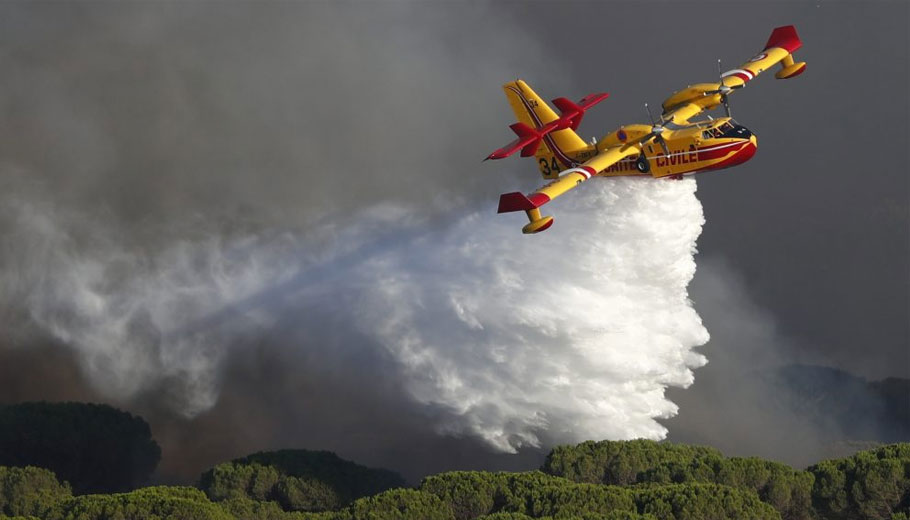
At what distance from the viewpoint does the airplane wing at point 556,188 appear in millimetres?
52375

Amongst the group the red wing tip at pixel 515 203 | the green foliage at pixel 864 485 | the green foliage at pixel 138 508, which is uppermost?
the red wing tip at pixel 515 203

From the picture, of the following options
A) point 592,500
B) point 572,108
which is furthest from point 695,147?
point 592,500

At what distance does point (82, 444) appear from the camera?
73.6m

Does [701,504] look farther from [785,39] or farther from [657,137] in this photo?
[785,39]

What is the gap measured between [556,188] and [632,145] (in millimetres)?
3367

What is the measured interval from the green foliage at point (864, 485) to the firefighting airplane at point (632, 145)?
11669 mm

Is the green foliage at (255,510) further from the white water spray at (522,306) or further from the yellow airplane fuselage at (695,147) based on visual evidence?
the yellow airplane fuselage at (695,147)

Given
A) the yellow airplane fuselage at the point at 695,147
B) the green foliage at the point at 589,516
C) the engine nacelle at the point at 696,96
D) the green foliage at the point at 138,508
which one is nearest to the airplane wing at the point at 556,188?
the yellow airplane fuselage at the point at 695,147

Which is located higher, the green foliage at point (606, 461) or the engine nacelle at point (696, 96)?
the engine nacelle at point (696, 96)

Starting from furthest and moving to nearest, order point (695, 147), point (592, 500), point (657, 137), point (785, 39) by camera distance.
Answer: point (785, 39) < point (592, 500) < point (657, 137) < point (695, 147)

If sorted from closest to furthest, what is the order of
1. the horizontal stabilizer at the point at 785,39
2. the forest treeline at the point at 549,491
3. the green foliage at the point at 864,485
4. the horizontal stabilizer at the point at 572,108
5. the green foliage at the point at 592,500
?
the green foliage at the point at 592,500
the forest treeline at the point at 549,491
the horizontal stabilizer at the point at 572,108
the green foliage at the point at 864,485
the horizontal stabilizer at the point at 785,39

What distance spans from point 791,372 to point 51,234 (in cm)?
3809

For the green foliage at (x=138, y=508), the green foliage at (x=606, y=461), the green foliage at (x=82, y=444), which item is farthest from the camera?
the green foliage at (x=82, y=444)

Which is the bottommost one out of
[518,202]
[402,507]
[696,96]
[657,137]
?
[402,507]
